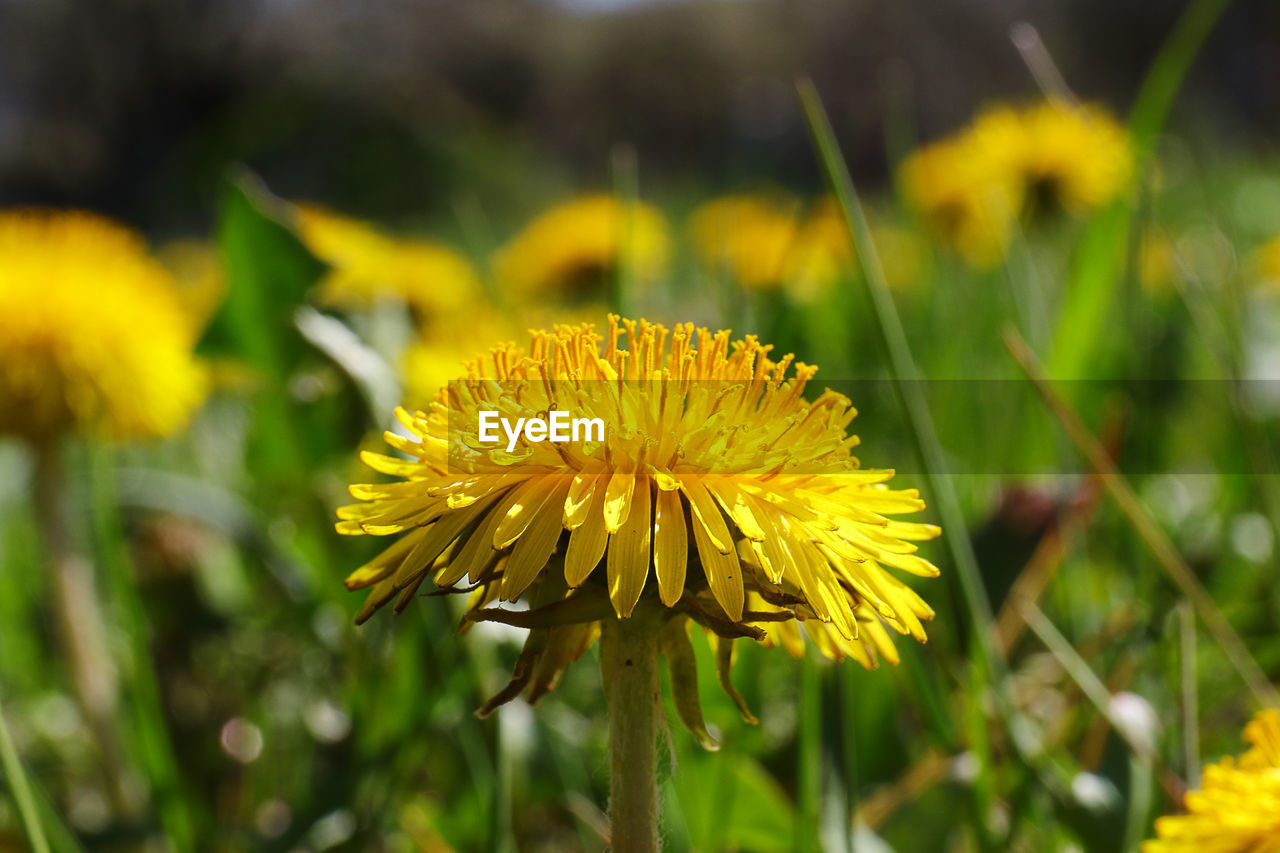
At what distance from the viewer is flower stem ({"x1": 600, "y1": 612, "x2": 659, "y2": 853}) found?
0.36 meters

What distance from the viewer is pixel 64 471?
2.68 feet

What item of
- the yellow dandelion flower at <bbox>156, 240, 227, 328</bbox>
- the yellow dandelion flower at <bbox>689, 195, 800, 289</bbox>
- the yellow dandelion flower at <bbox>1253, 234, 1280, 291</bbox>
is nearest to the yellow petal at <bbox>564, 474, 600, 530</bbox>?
the yellow dandelion flower at <bbox>156, 240, 227, 328</bbox>

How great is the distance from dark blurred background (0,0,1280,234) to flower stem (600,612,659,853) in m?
4.91

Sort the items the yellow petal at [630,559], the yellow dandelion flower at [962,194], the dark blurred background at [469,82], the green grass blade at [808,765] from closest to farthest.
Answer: the yellow petal at [630,559] → the green grass blade at [808,765] → the yellow dandelion flower at [962,194] → the dark blurred background at [469,82]

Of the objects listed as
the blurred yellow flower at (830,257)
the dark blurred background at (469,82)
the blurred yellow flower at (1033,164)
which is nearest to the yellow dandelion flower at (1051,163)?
the blurred yellow flower at (1033,164)

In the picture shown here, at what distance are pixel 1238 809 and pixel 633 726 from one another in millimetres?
201

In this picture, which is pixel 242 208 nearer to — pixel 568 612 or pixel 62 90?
pixel 568 612

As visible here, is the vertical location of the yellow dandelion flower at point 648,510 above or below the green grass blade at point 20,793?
above

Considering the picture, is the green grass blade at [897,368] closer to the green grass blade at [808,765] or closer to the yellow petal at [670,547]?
the green grass blade at [808,765]

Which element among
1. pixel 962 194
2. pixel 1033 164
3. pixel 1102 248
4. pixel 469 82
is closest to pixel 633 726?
pixel 1102 248

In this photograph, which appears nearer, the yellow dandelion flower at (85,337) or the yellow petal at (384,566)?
the yellow petal at (384,566)

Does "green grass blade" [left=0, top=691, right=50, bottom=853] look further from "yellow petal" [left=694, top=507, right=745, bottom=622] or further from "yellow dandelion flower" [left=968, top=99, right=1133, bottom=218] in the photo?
"yellow dandelion flower" [left=968, top=99, right=1133, bottom=218]

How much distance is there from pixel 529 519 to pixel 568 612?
32mm

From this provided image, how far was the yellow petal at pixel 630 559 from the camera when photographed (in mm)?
320
